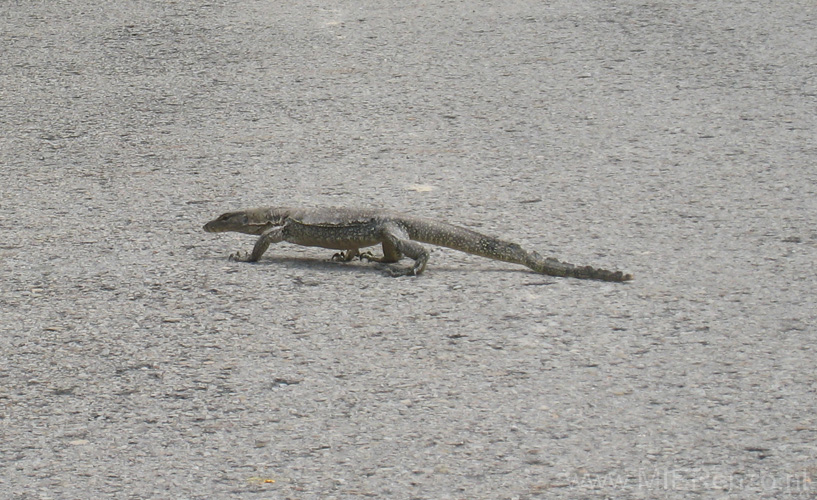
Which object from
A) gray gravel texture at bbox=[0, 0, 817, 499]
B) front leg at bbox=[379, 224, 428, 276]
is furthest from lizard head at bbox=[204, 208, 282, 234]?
front leg at bbox=[379, 224, 428, 276]

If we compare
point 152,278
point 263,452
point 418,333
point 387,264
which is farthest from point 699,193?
point 263,452

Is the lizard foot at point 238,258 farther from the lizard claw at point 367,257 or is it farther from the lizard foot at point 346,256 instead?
the lizard claw at point 367,257

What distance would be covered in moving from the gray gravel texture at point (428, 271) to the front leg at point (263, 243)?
0.06 meters

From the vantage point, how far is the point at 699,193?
587cm

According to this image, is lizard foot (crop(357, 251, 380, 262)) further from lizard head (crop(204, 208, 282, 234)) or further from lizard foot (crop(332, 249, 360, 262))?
lizard head (crop(204, 208, 282, 234))

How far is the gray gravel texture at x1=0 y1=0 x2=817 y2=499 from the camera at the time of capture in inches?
138

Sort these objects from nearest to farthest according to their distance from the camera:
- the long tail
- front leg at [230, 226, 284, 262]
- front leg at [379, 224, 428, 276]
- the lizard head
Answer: the long tail → front leg at [379, 224, 428, 276] → front leg at [230, 226, 284, 262] → the lizard head

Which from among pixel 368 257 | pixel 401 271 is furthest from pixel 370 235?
pixel 401 271

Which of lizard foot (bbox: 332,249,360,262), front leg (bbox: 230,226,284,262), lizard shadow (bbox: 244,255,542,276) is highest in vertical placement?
front leg (bbox: 230,226,284,262)

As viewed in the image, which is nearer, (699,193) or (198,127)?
(699,193)

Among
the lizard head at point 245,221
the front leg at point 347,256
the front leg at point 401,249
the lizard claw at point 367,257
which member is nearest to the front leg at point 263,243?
the lizard head at point 245,221

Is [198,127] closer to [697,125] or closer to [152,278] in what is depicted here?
[152,278]

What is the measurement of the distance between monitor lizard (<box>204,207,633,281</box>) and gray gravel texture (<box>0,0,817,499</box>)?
0.10 metres

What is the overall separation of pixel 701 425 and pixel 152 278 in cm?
245
